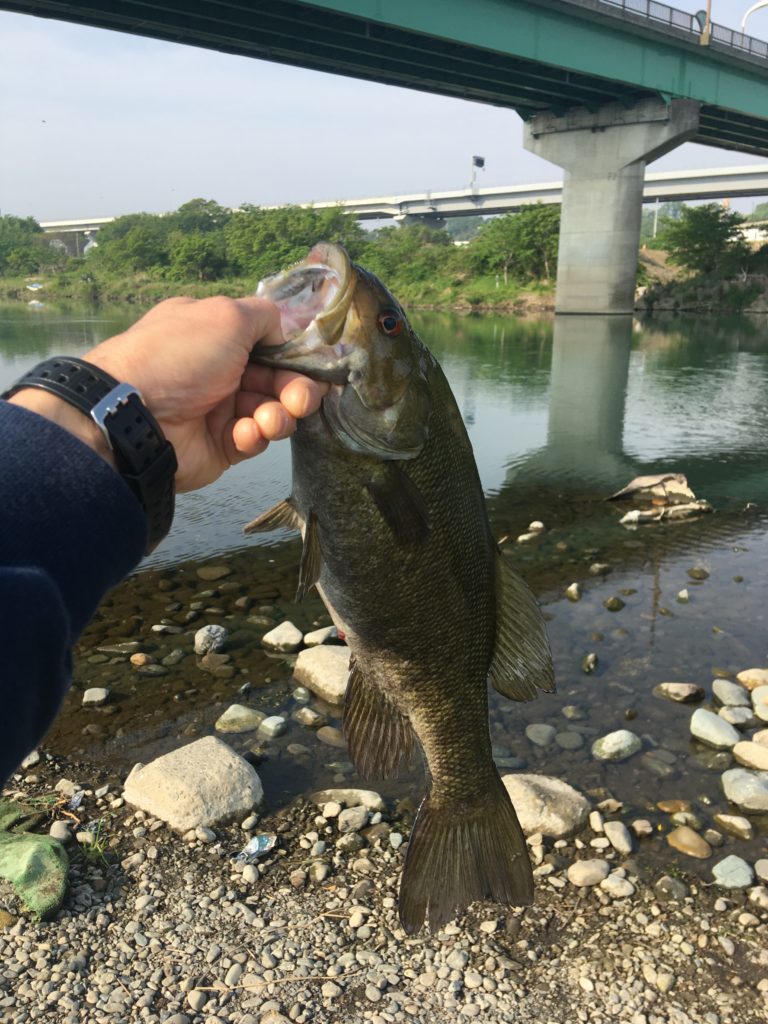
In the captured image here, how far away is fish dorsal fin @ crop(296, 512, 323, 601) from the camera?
2324mm

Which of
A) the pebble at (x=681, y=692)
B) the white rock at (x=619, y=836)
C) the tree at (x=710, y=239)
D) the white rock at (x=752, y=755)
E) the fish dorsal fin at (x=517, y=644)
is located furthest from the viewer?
the tree at (x=710, y=239)

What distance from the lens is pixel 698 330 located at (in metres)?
38.7

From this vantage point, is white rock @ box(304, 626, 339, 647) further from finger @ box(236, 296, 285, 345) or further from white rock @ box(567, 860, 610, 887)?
finger @ box(236, 296, 285, 345)

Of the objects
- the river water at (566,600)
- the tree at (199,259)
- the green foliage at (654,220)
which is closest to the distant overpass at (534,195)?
the green foliage at (654,220)

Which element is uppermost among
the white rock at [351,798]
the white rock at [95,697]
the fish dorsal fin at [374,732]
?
the fish dorsal fin at [374,732]

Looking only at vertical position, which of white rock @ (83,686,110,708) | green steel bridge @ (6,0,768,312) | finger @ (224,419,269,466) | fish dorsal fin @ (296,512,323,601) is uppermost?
green steel bridge @ (6,0,768,312)

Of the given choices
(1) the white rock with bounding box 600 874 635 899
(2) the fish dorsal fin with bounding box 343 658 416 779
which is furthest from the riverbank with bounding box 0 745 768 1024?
(2) the fish dorsal fin with bounding box 343 658 416 779

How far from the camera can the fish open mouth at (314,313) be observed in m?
2.20

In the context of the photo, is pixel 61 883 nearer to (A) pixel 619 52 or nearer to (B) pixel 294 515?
(B) pixel 294 515

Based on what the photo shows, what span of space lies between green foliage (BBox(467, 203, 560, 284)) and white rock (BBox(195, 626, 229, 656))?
2352 inches

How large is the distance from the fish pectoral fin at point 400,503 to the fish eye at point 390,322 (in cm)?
39

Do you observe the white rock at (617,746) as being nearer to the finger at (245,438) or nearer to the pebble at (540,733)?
the pebble at (540,733)

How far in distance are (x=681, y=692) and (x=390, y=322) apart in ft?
15.2

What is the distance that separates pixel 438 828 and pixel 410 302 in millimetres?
59734
